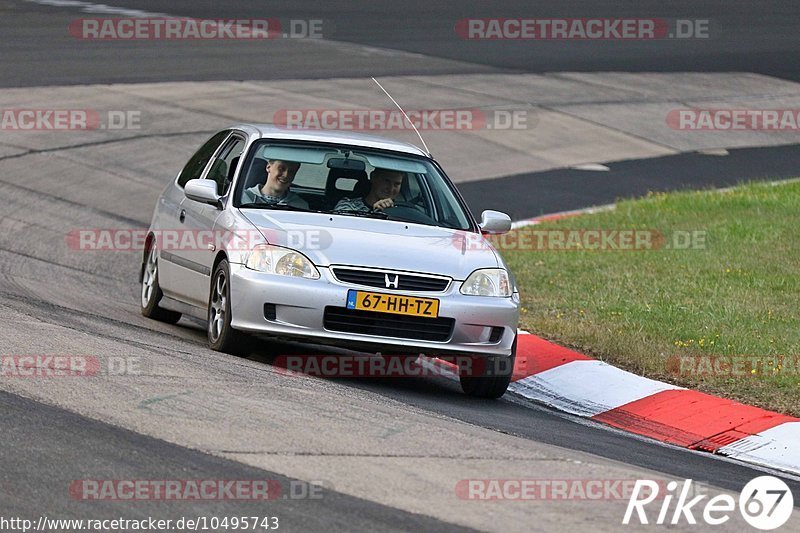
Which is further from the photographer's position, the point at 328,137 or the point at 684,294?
the point at 684,294

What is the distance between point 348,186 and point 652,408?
8.10 feet

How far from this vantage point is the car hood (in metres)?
8.74

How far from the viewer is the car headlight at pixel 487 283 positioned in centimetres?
891

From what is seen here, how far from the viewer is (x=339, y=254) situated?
873 centimetres

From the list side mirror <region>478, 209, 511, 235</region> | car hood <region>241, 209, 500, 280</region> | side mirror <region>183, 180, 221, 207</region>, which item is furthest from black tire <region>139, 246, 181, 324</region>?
side mirror <region>478, 209, 511, 235</region>

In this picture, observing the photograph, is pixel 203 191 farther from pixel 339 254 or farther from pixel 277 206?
pixel 339 254

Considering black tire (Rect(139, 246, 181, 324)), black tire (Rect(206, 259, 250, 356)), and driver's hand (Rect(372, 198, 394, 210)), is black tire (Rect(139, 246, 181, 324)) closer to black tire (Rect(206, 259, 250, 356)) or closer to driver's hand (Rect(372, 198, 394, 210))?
black tire (Rect(206, 259, 250, 356))

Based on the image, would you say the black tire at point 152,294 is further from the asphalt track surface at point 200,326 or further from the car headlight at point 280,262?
the car headlight at point 280,262

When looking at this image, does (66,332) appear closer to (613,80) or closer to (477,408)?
(477,408)

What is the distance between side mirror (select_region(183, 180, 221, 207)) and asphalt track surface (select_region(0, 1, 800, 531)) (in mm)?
939

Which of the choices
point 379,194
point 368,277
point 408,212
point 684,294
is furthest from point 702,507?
point 684,294

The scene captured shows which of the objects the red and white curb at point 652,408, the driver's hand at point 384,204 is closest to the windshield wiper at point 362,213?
the driver's hand at point 384,204

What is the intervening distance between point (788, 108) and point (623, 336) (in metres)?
17.2

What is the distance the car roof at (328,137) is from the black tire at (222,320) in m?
1.20
